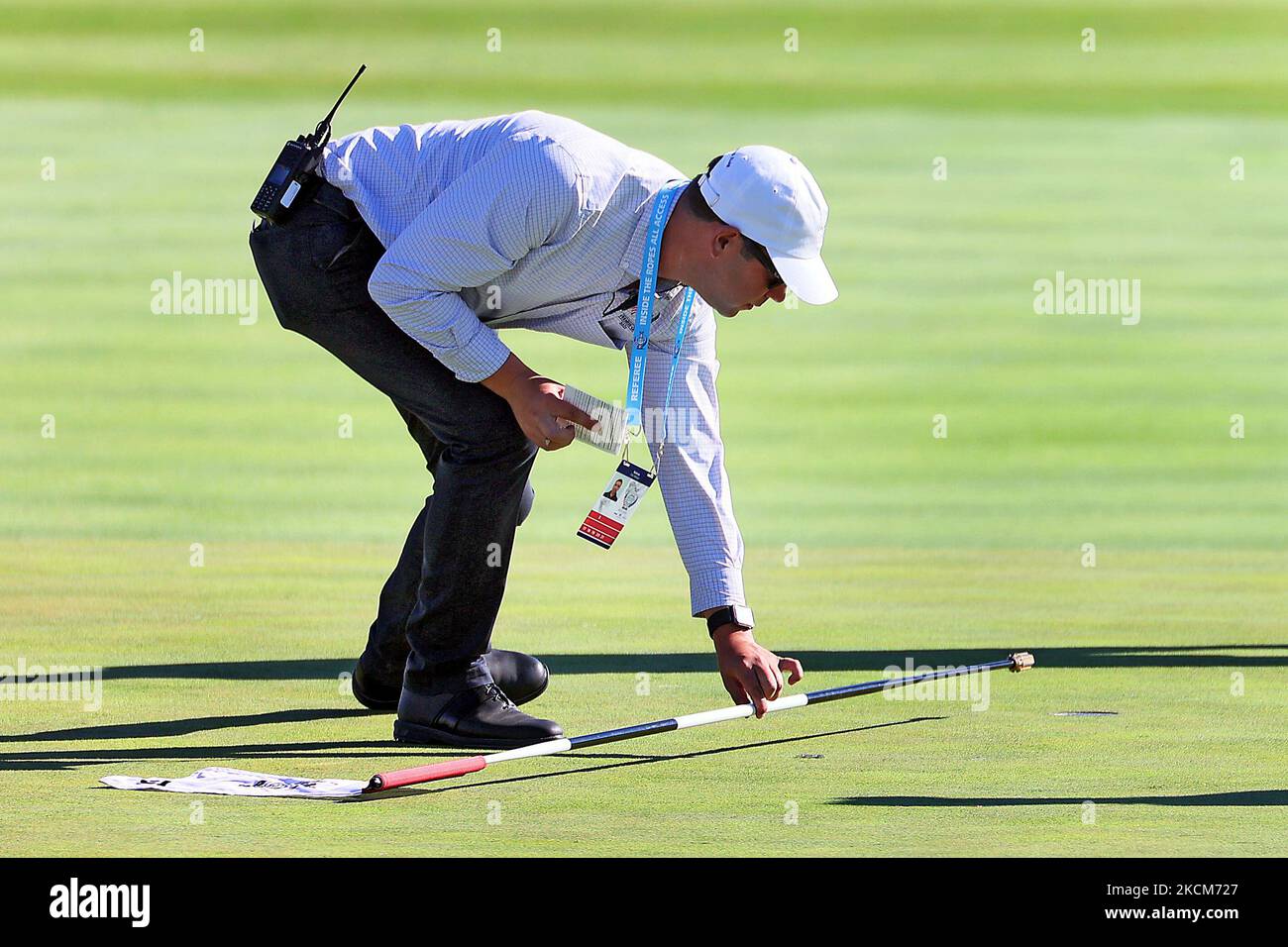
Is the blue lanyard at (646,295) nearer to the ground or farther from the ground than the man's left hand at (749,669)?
farther from the ground

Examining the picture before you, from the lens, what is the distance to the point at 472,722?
3.46 meters

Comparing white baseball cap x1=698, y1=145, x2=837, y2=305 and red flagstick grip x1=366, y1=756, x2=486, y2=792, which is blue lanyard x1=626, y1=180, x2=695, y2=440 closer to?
white baseball cap x1=698, y1=145, x2=837, y2=305

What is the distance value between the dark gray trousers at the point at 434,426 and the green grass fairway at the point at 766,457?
25cm

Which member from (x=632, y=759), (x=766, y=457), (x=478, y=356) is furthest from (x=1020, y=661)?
(x=766, y=457)

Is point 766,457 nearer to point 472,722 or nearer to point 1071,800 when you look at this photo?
point 472,722

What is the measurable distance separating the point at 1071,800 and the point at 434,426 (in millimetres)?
1307

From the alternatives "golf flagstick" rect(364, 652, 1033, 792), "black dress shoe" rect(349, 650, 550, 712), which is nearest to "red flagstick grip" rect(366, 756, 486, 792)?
"golf flagstick" rect(364, 652, 1033, 792)

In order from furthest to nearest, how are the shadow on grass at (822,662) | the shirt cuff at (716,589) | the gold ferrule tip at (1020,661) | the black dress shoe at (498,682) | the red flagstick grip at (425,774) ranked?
the shadow on grass at (822,662)
the gold ferrule tip at (1020,661)
the black dress shoe at (498,682)
the shirt cuff at (716,589)
the red flagstick grip at (425,774)

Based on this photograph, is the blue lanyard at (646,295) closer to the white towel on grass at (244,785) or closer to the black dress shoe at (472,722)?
the black dress shoe at (472,722)

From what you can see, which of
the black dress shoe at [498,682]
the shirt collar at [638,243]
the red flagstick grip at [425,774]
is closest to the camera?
the red flagstick grip at [425,774]

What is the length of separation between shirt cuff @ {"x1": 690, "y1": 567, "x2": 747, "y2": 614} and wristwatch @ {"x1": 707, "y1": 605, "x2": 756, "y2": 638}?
11 millimetres

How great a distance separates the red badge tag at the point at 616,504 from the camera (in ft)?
11.0

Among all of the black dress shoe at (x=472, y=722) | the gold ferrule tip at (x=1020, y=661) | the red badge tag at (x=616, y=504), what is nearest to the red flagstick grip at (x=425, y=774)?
the black dress shoe at (x=472, y=722)

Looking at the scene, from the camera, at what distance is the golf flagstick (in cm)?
304
